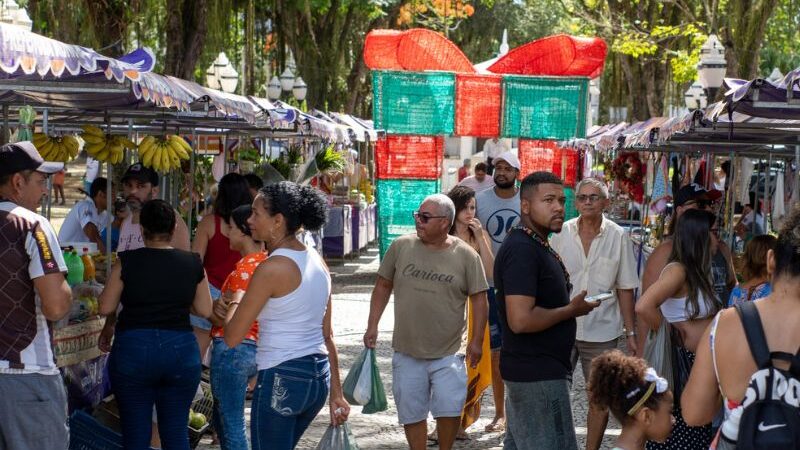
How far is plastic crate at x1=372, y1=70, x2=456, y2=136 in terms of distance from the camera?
1711 centimetres

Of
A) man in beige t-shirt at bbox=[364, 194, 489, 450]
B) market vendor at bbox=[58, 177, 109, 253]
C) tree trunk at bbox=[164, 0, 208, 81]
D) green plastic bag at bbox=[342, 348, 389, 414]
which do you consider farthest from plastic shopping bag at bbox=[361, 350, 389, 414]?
tree trunk at bbox=[164, 0, 208, 81]

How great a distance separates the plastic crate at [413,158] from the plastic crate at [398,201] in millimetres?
152

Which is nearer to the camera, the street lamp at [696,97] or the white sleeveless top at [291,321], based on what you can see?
the white sleeveless top at [291,321]

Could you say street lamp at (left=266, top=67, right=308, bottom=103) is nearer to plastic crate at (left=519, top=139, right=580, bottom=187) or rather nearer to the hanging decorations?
the hanging decorations

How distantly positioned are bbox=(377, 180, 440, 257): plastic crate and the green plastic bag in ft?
34.8

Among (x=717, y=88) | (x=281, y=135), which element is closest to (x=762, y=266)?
(x=717, y=88)

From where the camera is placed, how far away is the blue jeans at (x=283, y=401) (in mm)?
5168

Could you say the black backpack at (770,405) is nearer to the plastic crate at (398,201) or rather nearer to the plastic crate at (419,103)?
the plastic crate at (419,103)

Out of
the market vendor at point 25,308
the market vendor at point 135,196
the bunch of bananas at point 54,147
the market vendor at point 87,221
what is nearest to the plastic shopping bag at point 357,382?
the market vendor at point 25,308

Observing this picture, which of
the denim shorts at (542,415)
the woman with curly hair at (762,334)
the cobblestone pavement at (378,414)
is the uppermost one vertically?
the woman with curly hair at (762,334)

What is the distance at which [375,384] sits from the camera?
6777 mm

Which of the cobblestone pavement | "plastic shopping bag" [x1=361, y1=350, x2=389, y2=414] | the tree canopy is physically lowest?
the cobblestone pavement

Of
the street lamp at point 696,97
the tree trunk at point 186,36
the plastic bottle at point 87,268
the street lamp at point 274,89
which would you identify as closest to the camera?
the plastic bottle at point 87,268

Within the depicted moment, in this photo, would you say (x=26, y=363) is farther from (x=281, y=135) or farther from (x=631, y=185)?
(x=631, y=185)
